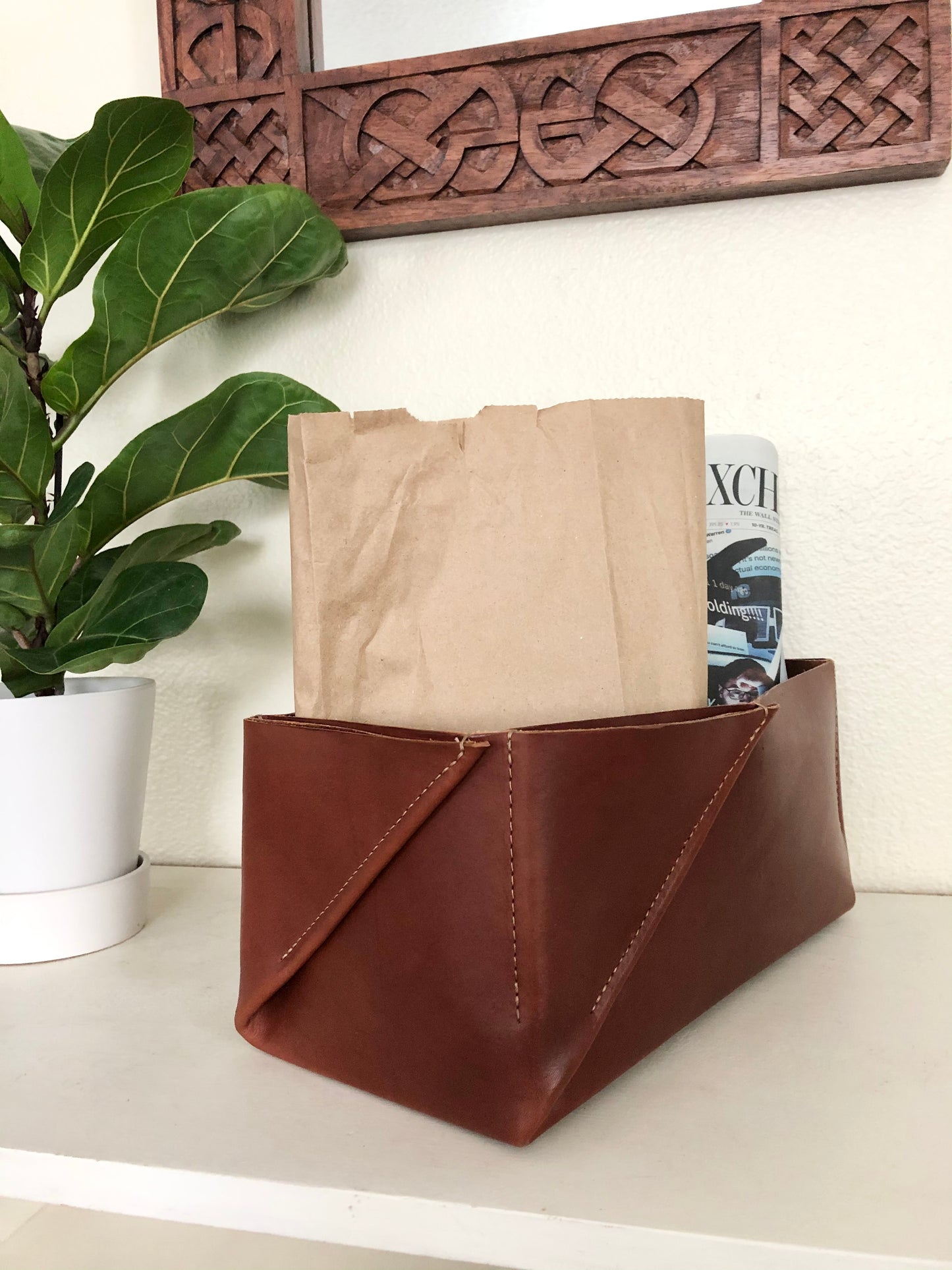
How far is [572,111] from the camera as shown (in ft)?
2.03

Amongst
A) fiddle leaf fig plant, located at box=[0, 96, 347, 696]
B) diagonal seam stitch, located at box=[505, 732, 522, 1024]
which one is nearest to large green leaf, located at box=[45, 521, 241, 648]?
fiddle leaf fig plant, located at box=[0, 96, 347, 696]

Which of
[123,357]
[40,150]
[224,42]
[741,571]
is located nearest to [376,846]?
[741,571]

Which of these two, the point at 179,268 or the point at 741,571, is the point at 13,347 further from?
the point at 741,571

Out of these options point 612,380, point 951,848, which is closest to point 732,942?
point 951,848

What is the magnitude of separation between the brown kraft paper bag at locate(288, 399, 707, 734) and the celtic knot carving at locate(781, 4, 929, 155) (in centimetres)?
34

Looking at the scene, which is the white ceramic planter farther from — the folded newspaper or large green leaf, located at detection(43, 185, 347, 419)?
the folded newspaper

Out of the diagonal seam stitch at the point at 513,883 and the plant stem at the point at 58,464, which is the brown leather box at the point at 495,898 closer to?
the diagonal seam stitch at the point at 513,883

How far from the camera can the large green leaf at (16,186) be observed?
1.72ft

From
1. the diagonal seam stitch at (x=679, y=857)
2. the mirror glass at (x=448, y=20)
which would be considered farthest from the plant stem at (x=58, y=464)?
the diagonal seam stitch at (x=679, y=857)

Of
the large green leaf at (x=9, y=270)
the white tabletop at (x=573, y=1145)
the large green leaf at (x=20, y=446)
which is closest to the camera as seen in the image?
the white tabletop at (x=573, y=1145)

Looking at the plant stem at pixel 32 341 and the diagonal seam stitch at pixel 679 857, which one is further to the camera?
the plant stem at pixel 32 341

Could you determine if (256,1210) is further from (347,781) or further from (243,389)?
(243,389)

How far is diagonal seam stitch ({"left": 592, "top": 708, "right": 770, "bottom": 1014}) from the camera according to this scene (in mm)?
349

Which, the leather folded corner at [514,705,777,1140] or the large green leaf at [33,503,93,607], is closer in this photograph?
the leather folded corner at [514,705,777,1140]
